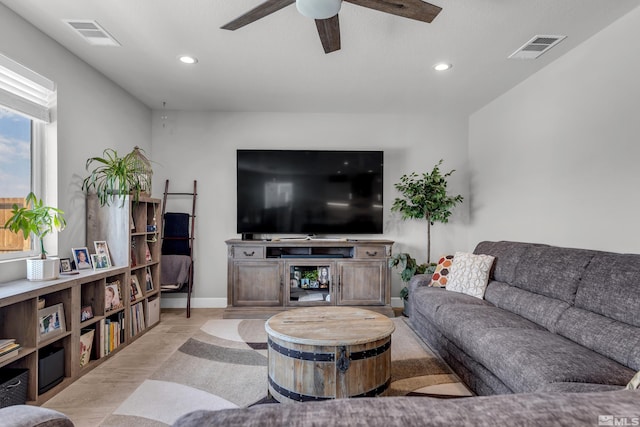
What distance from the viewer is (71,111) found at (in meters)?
2.84

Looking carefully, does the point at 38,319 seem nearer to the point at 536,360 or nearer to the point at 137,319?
the point at 137,319

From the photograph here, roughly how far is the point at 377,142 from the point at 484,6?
89.7 inches

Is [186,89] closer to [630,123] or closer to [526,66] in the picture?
[526,66]

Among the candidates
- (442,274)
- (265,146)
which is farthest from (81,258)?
(442,274)

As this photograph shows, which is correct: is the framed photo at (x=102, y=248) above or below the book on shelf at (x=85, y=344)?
above

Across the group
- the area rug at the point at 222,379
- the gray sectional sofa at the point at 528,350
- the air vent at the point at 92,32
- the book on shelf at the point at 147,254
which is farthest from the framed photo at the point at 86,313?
the gray sectional sofa at the point at 528,350

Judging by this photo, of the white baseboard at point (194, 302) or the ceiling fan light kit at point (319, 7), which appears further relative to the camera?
the white baseboard at point (194, 302)

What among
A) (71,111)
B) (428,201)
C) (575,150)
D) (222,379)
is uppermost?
(71,111)

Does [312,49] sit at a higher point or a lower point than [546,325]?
higher

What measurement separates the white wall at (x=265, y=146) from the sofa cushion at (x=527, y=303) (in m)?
1.65

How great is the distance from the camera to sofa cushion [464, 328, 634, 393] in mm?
1494

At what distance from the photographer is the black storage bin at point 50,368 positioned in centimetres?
211

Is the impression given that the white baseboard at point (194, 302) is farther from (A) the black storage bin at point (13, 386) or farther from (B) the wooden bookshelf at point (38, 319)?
(A) the black storage bin at point (13, 386)

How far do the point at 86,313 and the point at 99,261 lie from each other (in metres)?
0.48
